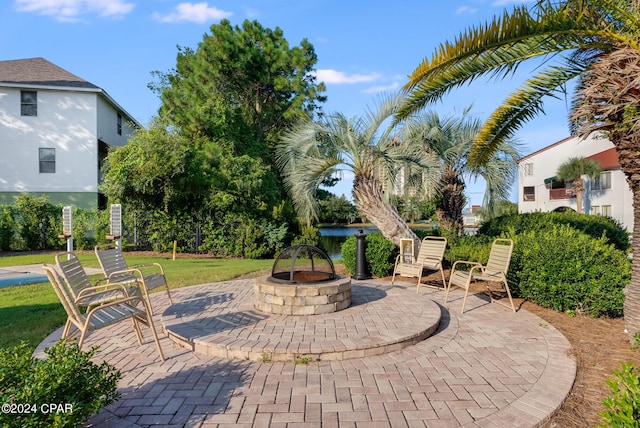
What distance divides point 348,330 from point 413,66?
12.2 feet

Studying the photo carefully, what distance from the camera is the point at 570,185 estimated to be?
117 feet

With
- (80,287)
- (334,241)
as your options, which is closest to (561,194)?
(334,241)

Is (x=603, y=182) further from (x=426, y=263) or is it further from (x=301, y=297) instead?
(x=301, y=297)

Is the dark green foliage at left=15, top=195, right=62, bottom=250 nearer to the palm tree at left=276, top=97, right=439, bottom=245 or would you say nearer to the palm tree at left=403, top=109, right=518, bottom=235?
the palm tree at left=276, top=97, right=439, bottom=245

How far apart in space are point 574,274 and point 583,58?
121 inches

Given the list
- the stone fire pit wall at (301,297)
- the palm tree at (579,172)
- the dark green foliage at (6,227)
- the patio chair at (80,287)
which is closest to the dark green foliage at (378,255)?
the stone fire pit wall at (301,297)

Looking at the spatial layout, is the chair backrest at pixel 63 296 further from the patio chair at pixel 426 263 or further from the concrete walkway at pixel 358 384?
the patio chair at pixel 426 263

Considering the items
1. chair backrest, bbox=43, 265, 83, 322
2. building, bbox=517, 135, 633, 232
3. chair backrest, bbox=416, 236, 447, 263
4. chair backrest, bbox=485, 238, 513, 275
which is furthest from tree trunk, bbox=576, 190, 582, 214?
chair backrest, bbox=43, 265, 83, 322

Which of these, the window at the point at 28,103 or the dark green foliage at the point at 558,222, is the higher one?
the window at the point at 28,103

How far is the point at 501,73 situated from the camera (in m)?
5.32

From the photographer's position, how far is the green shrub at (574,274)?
16.9ft

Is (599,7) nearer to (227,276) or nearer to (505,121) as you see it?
(505,121)

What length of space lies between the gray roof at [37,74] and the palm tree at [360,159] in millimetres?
15586

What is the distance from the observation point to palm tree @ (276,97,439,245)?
9.52m
